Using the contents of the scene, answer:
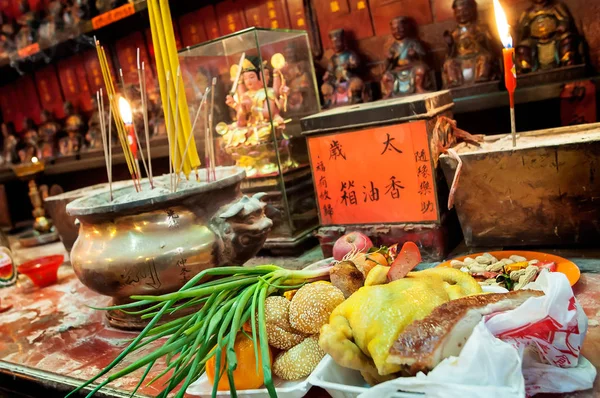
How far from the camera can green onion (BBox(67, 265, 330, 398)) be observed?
88 cm

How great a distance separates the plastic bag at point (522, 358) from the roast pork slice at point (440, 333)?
21 millimetres

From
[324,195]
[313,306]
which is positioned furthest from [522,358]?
[324,195]

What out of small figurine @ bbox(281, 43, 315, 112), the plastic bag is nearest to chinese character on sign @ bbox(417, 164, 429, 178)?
the plastic bag

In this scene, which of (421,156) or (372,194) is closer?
(421,156)

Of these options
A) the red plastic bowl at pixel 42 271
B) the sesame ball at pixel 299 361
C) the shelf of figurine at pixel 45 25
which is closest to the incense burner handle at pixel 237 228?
the sesame ball at pixel 299 361

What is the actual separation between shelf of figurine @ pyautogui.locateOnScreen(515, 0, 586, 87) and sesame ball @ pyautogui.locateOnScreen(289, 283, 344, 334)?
1814 millimetres

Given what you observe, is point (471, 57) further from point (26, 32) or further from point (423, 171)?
point (26, 32)

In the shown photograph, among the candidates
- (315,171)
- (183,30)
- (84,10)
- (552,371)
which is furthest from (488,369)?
(84,10)

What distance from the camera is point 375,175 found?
166cm

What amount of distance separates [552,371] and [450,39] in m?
2.12

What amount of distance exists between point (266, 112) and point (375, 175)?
26.1 inches

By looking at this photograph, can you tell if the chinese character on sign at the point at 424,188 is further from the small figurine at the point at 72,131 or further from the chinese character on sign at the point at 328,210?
the small figurine at the point at 72,131

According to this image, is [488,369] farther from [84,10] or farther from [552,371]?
[84,10]

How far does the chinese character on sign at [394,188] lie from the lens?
163 cm
